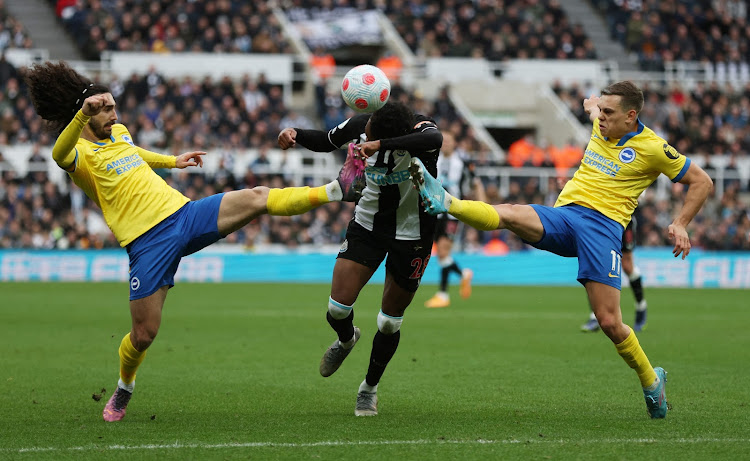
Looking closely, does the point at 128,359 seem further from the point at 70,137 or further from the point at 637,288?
the point at 637,288

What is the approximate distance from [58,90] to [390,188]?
239 cm

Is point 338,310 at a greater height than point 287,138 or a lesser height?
lesser

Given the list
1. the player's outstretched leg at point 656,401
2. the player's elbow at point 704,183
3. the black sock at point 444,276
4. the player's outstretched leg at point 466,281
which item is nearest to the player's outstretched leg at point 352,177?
the player's elbow at point 704,183

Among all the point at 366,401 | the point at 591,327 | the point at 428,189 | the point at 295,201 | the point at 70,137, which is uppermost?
the point at 70,137

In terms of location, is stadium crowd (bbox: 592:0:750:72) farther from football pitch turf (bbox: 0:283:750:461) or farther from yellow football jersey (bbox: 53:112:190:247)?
yellow football jersey (bbox: 53:112:190:247)

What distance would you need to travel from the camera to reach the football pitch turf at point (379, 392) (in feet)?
20.0

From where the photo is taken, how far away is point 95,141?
7211 mm

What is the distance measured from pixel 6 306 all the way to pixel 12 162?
29.9 ft

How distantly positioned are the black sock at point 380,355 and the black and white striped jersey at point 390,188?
774 mm

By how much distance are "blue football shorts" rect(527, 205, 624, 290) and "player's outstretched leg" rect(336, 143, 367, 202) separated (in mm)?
1294

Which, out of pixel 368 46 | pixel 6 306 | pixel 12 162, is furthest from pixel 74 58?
pixel 6 306

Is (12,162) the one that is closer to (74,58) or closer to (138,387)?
(74,58)

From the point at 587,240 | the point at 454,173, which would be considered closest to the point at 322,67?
the point at 454,173

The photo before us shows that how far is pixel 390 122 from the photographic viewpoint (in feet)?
22.9
